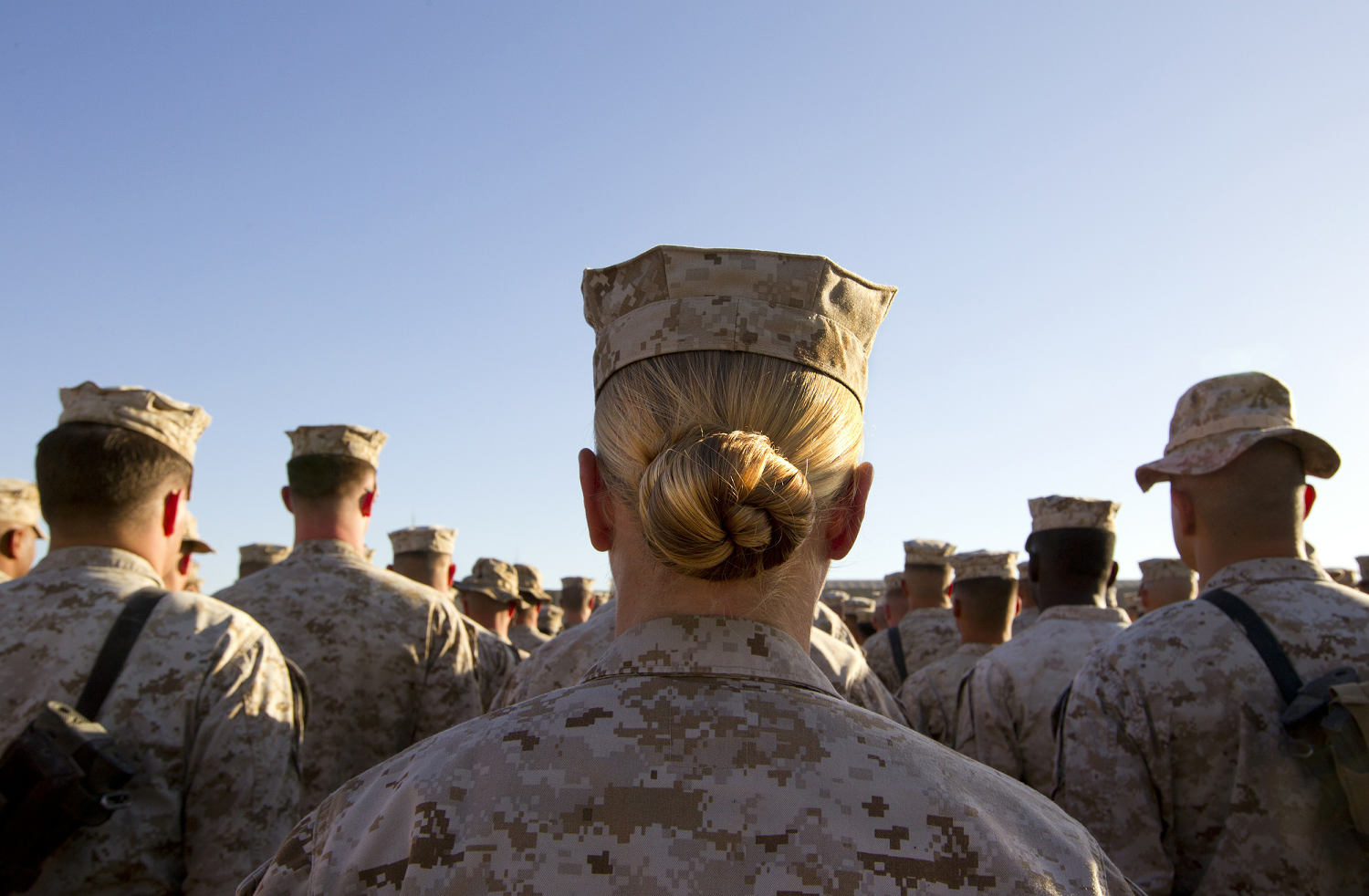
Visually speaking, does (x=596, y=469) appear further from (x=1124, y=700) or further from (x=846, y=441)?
(x=1124, y=700)

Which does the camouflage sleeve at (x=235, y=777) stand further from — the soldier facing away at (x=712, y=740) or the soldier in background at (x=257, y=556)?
the soldier in background at (x=257, y=556)

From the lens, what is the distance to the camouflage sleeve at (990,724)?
4980mm

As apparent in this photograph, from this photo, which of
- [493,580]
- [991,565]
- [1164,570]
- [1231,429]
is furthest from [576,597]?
[1231,429]

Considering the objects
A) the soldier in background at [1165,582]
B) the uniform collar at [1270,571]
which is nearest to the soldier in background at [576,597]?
the soldier in background at [1165,582]

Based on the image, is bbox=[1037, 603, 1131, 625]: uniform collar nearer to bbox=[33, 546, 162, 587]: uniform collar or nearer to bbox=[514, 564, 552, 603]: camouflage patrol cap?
bbox=[33, 546, 162, 587]: uniform collar

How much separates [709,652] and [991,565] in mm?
5666

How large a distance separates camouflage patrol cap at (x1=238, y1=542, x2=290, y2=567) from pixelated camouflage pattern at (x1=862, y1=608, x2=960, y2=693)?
286 inches

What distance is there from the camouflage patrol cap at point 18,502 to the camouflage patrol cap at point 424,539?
12.4 ft

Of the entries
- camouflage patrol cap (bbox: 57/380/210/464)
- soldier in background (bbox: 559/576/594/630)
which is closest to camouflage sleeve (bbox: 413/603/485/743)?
camouflage patrol cap (bbox: 57/380/210/464)

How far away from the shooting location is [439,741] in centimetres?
150

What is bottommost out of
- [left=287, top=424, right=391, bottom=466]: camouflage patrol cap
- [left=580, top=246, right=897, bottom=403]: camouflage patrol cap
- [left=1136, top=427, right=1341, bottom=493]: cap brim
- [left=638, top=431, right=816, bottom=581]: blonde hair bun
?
[left=638, top=431, right=816, bottom=581]: blonde hair bun

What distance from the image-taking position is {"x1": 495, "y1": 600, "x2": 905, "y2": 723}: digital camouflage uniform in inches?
130

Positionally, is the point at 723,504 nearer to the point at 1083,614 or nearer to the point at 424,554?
the point at 1083,614

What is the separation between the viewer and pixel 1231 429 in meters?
3.43
